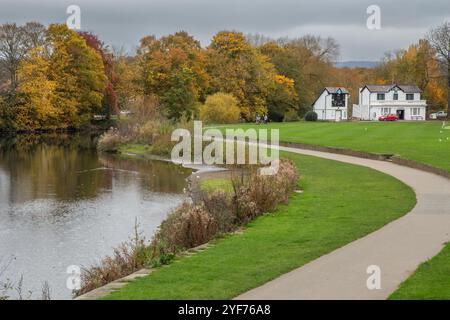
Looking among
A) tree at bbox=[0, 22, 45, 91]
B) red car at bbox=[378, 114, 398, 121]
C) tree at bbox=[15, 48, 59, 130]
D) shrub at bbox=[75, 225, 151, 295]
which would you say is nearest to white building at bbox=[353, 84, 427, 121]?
red car at bbox=[378, 114, 398, 121]

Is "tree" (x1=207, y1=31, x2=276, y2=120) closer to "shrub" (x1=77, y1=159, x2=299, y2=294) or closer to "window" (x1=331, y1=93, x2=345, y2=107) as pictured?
"window" (x1=331, y1=93, x2=345, y2=107)

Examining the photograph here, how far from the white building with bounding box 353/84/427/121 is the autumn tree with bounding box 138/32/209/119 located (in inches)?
1040

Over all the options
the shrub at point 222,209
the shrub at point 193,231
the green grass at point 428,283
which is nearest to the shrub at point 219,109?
the shrub at point 222,209

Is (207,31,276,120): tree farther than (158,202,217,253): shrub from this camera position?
Yes

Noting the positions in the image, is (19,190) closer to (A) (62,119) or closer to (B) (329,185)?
(B) (329,185)

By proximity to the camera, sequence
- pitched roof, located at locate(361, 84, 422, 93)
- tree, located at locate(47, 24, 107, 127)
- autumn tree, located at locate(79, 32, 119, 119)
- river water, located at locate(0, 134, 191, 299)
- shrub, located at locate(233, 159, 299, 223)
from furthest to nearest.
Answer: pitched roof, located at locate(361, 84, 422, 93) < autumn tree, located at locate(79, 32, 119, 119) < tree, located at locate(47, 24, 107, 127) < shrub, located at locate(233, 159, 299, 223) < river water, located at locate(0, 134, 191, 299)

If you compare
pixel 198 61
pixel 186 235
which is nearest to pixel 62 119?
pixel 198 61

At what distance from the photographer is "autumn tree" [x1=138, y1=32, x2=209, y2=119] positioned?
230 ft

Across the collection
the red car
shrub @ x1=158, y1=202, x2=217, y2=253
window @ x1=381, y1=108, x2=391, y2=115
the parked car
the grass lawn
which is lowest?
shrub @ x1=158, y1=202, x2=217, y2=253

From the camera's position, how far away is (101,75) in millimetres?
75500

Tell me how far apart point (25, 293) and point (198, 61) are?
6354cm

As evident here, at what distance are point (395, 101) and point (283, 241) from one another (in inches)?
3096

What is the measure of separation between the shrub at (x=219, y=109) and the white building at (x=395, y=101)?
2668cm

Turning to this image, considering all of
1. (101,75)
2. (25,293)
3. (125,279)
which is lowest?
(25,293)
